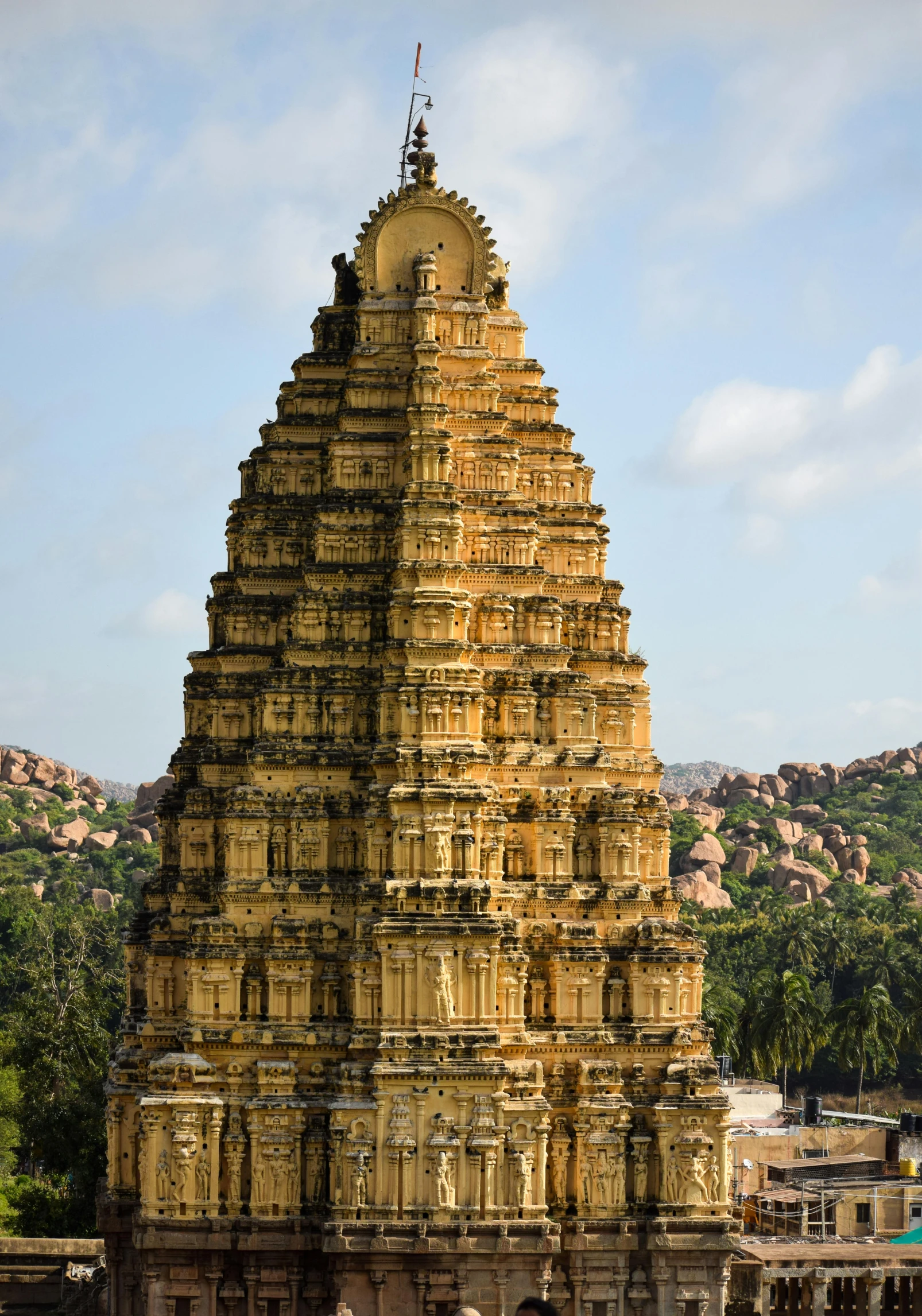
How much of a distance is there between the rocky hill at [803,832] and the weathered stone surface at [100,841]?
124 feet

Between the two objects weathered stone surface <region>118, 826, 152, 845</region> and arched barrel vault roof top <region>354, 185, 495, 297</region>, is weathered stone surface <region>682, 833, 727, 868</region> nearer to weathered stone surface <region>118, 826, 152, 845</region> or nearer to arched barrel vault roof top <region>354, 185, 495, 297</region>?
weathered stone surface <region>118, 826, 152, 845</region>

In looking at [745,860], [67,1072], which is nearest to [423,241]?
[67,1072]

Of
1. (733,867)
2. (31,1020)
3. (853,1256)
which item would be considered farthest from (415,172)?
(733,867)

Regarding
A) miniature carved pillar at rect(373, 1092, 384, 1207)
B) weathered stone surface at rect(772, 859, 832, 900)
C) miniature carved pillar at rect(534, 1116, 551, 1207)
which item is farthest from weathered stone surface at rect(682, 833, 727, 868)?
miniature carved pillar at rect(373, 1092, 384, 1207)

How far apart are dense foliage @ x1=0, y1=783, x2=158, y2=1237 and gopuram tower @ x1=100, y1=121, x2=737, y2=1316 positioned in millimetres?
13082

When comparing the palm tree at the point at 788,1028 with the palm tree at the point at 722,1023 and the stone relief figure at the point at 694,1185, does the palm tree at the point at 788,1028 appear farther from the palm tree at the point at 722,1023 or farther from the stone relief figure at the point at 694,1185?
the stone relief figure at the point at 694,1185

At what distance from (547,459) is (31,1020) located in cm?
3151

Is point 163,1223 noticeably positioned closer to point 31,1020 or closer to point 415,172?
point 415,172

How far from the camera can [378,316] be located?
4650cm

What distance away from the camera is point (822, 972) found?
306 feet

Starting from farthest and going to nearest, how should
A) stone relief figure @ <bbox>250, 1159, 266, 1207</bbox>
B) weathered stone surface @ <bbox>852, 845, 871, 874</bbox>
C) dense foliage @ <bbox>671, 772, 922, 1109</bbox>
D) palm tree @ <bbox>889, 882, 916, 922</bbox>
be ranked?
weathered stone surface @ <bbox>852, 845, 871, 874</bbox>
palm tree @ <bbox>889, 882, 916, 922</bbox>
dense foliage @ <bbox>671, 772, 922, 1109</bbox>
stone relief figure @ <bbox>250, 1159, 266, 1207</bbox>

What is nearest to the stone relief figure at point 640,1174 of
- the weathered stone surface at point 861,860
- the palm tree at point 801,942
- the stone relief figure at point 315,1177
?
the stone relief figure at point 315,1177

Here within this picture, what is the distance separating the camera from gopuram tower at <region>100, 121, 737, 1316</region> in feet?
129

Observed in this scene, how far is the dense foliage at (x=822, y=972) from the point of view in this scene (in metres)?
72.9
